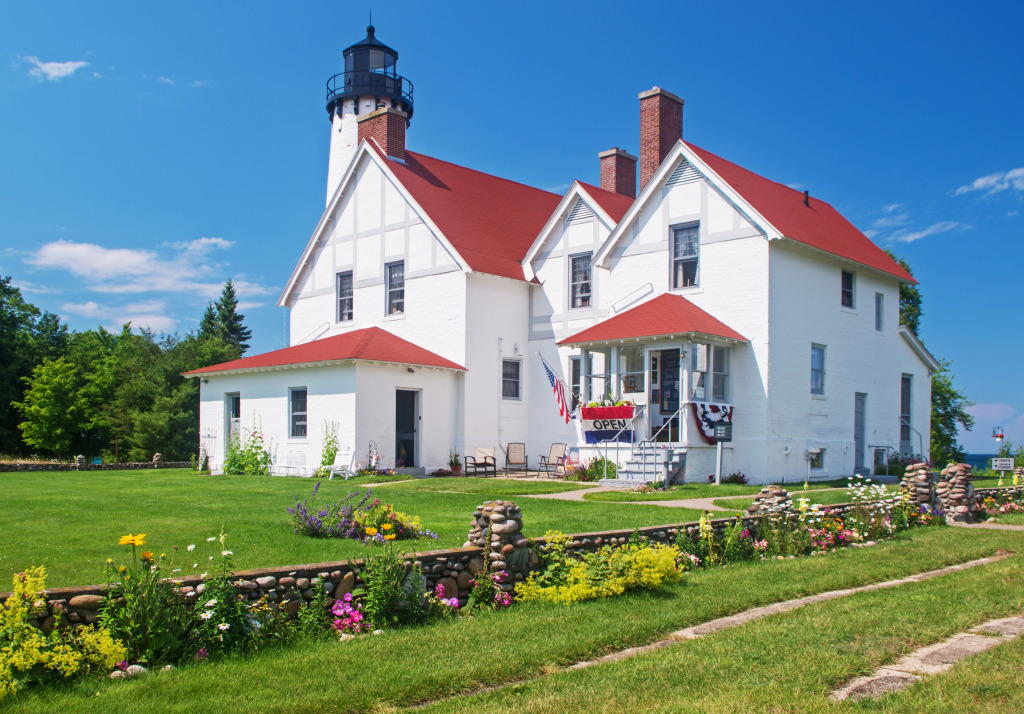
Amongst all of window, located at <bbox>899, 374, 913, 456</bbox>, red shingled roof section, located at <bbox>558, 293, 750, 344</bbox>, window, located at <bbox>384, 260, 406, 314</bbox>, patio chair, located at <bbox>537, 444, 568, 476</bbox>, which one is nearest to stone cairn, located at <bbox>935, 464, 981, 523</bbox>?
red shingled roof section, located at <bbox>558, 293, 750, 344</bbox>

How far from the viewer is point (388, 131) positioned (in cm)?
2819

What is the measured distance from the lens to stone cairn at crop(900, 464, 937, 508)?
14812 millimetres

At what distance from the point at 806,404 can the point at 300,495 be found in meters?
13.4

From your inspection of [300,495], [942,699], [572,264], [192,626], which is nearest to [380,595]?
[192,626]

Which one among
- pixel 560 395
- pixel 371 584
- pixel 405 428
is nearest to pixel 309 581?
pixel 371 584

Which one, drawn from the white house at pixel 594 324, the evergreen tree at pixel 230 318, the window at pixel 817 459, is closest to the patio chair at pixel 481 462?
the white house at pixel 594 324

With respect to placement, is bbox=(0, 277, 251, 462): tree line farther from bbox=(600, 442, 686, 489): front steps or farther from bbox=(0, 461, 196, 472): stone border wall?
bbox=(600, 442, 686, 489): front steps

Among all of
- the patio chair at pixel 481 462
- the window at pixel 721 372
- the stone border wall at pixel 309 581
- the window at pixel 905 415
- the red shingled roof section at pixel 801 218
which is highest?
the red shingled roof section at pixel 801 218

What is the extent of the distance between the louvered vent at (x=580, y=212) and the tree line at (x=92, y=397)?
2071cm

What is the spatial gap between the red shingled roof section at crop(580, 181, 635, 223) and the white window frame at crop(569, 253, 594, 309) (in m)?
1.41

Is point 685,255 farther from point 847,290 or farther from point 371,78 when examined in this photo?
point 371,78

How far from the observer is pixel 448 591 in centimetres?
838

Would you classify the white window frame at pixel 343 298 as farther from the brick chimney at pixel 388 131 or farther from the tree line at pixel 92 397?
the tree line at pixel 92 397

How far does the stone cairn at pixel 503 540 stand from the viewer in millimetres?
8758
